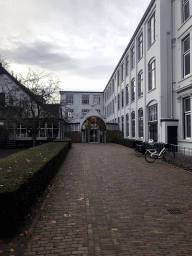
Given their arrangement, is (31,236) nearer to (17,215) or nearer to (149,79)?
(17,215)

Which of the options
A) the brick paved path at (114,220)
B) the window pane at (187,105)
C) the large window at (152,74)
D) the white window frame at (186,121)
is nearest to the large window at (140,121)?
the large window at (152,74)

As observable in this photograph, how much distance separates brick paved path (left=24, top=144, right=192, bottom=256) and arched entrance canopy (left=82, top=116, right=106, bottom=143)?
29850 mm

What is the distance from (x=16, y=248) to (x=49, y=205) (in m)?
2.11

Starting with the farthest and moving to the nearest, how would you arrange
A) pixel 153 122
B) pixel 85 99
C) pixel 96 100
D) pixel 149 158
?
1. pixel 96 100
2. pixel 85 99
3. pixel 153 122
4. pixel 149 158

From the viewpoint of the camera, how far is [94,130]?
1523 inches

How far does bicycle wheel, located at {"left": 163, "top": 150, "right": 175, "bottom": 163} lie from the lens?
1274 centimetres

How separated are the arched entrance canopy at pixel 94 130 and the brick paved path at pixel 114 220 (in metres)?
29.9

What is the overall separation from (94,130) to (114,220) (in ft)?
112

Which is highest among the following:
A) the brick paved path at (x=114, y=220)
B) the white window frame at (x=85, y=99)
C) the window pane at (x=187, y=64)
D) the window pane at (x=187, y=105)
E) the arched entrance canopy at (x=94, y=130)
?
the white window frame at (x=85, y=99)

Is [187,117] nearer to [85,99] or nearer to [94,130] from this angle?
[94,130]

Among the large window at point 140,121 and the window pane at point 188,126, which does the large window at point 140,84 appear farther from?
the window pane at point 188,126

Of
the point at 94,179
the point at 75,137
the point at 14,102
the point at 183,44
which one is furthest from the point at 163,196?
the point at 75,137

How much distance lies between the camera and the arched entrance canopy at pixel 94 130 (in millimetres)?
37906

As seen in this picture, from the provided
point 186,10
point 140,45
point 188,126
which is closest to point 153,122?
point 188,126
